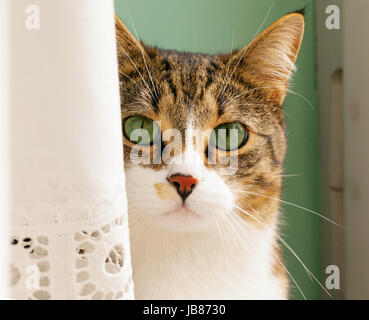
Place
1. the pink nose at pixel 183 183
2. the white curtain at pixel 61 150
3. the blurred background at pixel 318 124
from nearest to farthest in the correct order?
the white curtain at pixel 61 150
the pink nose at pixel 183 183
the blurred background at pixel 318 124

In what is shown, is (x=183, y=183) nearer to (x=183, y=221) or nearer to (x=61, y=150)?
(x=183, y=221)

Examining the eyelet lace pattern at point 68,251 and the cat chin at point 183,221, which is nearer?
the eyelet lace pattern at point 68,251

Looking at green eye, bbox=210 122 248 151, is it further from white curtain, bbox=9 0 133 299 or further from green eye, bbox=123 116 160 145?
white curtain, bbox=9 0 133 299

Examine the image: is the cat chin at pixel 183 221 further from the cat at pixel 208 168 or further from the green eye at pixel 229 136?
the green eye at pixel 229 136

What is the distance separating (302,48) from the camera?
2.42 ft

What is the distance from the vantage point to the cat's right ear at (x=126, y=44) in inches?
25.9

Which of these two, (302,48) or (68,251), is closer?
(68,251)

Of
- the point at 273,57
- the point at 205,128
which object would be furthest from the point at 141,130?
the point at 273,57

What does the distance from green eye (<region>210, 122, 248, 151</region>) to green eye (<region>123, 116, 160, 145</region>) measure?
0.10 m

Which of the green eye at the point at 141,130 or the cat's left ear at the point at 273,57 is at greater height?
the cat's left ear at the point at 273,57

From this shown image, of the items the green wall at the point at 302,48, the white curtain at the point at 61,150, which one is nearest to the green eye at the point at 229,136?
the green wall at the point at 302,48

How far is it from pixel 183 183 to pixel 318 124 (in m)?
0.32
